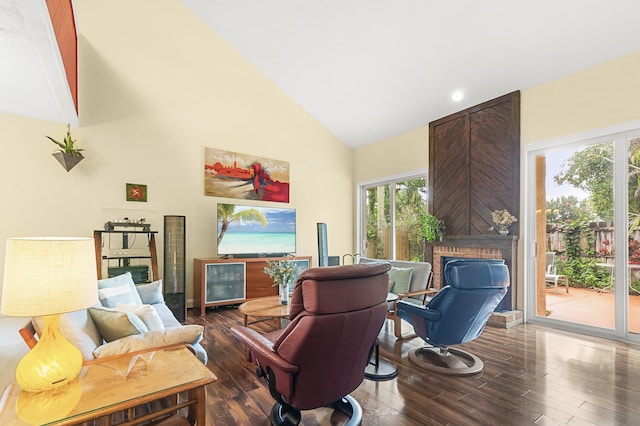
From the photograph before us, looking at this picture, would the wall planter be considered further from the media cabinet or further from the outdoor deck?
the outdoor deck

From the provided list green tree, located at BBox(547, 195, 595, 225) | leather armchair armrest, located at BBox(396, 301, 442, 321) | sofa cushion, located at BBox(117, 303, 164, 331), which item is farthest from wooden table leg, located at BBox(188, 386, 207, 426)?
green tree, located at BBox(547, 195, 595, 225)

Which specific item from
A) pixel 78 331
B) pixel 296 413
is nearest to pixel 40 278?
pixel 78 331

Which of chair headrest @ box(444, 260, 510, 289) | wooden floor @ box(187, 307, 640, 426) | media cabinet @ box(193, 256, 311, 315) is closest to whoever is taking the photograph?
wooden floor @ box(187, 307, 640, 426)

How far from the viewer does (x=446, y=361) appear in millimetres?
2852

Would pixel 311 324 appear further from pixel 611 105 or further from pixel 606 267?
pixel 611 105

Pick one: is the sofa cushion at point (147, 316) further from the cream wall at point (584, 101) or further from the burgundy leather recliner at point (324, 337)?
the cream wall at point (584, 101)

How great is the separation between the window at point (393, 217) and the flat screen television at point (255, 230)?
1879 millimetres

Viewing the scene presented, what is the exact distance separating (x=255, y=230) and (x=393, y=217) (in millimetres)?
2735

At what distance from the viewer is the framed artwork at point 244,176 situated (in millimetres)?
5242

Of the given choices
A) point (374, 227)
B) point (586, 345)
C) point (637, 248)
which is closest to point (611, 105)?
point (637, 248)

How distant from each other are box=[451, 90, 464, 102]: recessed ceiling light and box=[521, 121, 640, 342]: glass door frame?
3.72 feet

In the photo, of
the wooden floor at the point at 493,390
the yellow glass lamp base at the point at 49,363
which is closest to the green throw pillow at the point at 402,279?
the wooden floor at the point at 493,390

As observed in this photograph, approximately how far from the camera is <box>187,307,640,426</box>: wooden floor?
6.68 ft

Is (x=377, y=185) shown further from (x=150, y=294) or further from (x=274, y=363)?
(x=274, y=363)
